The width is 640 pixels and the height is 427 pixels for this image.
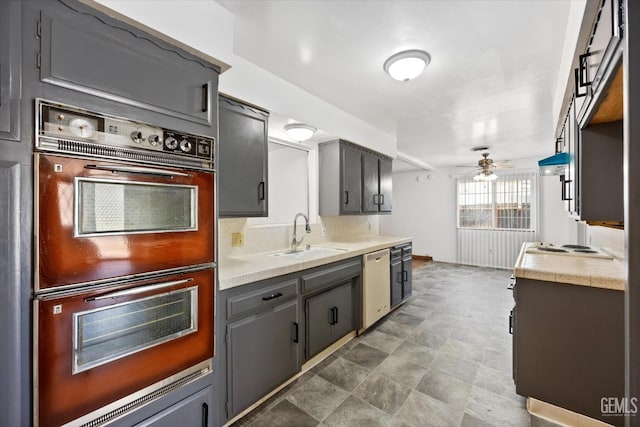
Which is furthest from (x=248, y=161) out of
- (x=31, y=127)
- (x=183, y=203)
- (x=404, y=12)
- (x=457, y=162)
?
(x=457, y=162)

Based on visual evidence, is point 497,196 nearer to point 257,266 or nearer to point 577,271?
point 577,271

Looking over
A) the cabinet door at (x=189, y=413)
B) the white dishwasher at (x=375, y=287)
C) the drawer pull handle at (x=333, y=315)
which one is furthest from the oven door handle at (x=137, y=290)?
the white dishwasher at (x=375, y=287)

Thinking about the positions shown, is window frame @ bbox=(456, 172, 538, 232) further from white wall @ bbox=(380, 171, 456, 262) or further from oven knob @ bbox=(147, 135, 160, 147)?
oven knob @ bbox=(147, 135, 160, 147)

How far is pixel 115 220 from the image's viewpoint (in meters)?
1.21

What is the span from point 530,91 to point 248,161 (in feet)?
9.47

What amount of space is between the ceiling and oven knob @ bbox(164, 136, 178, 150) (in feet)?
A: 2.96

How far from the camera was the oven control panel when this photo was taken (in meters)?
1.05

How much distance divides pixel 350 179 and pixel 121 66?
8.22ft

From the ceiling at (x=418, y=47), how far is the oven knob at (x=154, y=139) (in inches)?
36.7

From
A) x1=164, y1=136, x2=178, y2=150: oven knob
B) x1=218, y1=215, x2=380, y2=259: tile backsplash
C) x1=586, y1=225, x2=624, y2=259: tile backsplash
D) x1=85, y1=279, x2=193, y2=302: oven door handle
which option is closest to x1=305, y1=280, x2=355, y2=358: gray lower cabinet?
x1=218, y1=215, x2=380, y2=259: tile backsplash

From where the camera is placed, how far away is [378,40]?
1905 mm

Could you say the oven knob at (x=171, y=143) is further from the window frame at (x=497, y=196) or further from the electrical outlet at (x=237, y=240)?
the window frame at (x=497, y=196)

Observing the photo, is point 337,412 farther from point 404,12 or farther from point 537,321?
point 404,12

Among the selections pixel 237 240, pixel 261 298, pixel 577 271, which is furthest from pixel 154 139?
pixel 577 271
